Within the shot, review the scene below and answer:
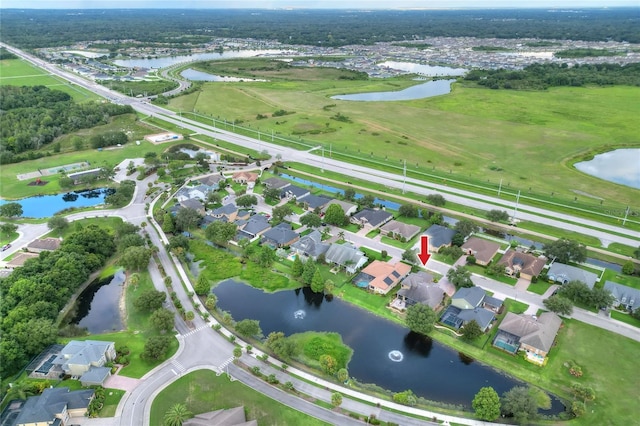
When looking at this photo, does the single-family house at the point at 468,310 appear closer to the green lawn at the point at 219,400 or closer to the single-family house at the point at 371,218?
the green lawn at the point at 219,400

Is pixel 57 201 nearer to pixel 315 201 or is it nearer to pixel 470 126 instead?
pixel 315 201

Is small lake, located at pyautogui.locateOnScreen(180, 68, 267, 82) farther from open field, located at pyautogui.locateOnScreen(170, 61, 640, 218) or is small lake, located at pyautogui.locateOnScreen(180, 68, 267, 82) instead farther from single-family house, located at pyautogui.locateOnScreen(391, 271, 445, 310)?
single-family house, located at pyautogui.locateOnScreen(391, 271, 445, 310)

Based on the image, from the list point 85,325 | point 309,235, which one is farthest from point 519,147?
point 85,325

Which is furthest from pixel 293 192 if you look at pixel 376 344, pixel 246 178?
pixel 376 344

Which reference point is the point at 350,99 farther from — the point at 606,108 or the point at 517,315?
the point at 517,315

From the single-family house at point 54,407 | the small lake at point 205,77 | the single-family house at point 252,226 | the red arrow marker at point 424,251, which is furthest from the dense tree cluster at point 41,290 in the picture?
the small lake at point 205,77
